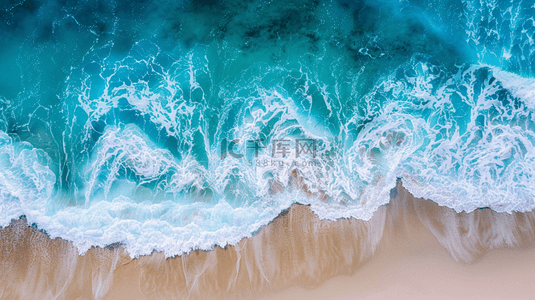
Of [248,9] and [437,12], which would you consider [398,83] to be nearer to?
A: [437,12]

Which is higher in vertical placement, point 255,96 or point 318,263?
point 255,96

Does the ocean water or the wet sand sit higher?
the ocean water

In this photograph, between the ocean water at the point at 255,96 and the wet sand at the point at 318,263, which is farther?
the ocean water at the point at 255,96

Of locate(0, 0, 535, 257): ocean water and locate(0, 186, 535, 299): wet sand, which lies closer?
locate(0, 186, 535, 299): wet sand

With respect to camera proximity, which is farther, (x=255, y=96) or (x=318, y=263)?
(x=255, y=96)

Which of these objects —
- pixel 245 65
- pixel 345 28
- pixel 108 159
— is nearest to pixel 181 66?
pixel 245 65
